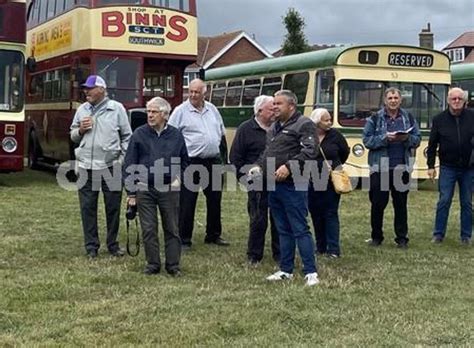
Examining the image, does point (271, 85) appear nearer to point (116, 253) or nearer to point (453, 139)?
point (453, 139)

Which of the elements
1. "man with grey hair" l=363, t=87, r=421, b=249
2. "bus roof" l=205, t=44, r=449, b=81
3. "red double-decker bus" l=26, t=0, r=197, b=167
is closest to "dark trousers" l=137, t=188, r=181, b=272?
"man with grey hair" l=363, t=87, r=421, b=249

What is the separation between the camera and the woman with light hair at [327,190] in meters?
8.82

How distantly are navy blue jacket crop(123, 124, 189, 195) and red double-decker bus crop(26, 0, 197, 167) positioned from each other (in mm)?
7974

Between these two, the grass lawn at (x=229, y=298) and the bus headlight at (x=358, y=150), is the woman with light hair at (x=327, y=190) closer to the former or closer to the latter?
the grass lawn at (x=229, y=298)

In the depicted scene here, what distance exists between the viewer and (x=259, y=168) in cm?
794

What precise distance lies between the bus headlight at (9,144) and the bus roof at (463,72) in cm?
1085

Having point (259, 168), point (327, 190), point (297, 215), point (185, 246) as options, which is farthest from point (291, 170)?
point (185, 246)

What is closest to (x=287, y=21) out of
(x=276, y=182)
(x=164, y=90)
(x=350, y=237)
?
(x=164, y=90)

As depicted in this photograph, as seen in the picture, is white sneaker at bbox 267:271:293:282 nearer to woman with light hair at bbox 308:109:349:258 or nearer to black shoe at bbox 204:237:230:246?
woman with light hair at bbox 308:109:349:258

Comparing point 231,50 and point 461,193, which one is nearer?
point 461,193

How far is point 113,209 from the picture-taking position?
28.9 feet

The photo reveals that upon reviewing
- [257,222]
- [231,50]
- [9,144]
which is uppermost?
[231,50]

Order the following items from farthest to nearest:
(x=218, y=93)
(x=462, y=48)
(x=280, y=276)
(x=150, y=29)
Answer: (x=462, y=48) → (x=218, y=93) → (x=150, y=29) → (x=280, y=276)

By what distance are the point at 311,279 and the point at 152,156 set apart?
1962 millimetres
